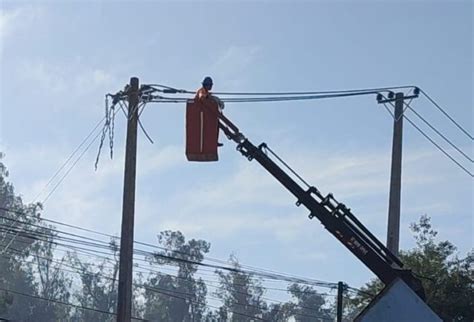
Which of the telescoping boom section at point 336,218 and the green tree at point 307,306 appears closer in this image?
the telescoping boom section at point 336,218

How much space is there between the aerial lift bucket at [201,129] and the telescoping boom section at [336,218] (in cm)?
39

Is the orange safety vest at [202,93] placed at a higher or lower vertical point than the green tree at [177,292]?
lower

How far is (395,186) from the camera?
2461 centimetres

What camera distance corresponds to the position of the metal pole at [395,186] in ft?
79.3

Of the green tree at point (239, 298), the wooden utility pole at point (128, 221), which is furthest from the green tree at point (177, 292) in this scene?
the wooden utility pole at point (128, 221)

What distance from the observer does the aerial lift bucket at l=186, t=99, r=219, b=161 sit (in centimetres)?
1620

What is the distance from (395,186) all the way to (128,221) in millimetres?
9727

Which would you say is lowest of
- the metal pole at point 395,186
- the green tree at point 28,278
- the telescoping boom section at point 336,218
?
the telescoping boom section at point 336,218

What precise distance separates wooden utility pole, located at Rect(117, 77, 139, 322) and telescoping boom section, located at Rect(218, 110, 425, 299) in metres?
1.69

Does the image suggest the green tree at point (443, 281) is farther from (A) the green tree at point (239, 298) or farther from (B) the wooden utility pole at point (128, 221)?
(A) the green tree at point (239, 298)

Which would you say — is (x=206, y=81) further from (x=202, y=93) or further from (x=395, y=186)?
(x=395, y=186)

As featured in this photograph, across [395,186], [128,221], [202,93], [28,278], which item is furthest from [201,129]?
[28,278]

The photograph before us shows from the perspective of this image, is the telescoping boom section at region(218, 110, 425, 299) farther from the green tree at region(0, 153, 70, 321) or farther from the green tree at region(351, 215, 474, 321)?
the green tree at region(0, 153, 70, 321)

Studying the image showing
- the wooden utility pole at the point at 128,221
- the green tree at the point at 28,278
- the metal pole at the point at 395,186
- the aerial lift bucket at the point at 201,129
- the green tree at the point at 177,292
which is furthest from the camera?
the green tree at the point at 177,292
